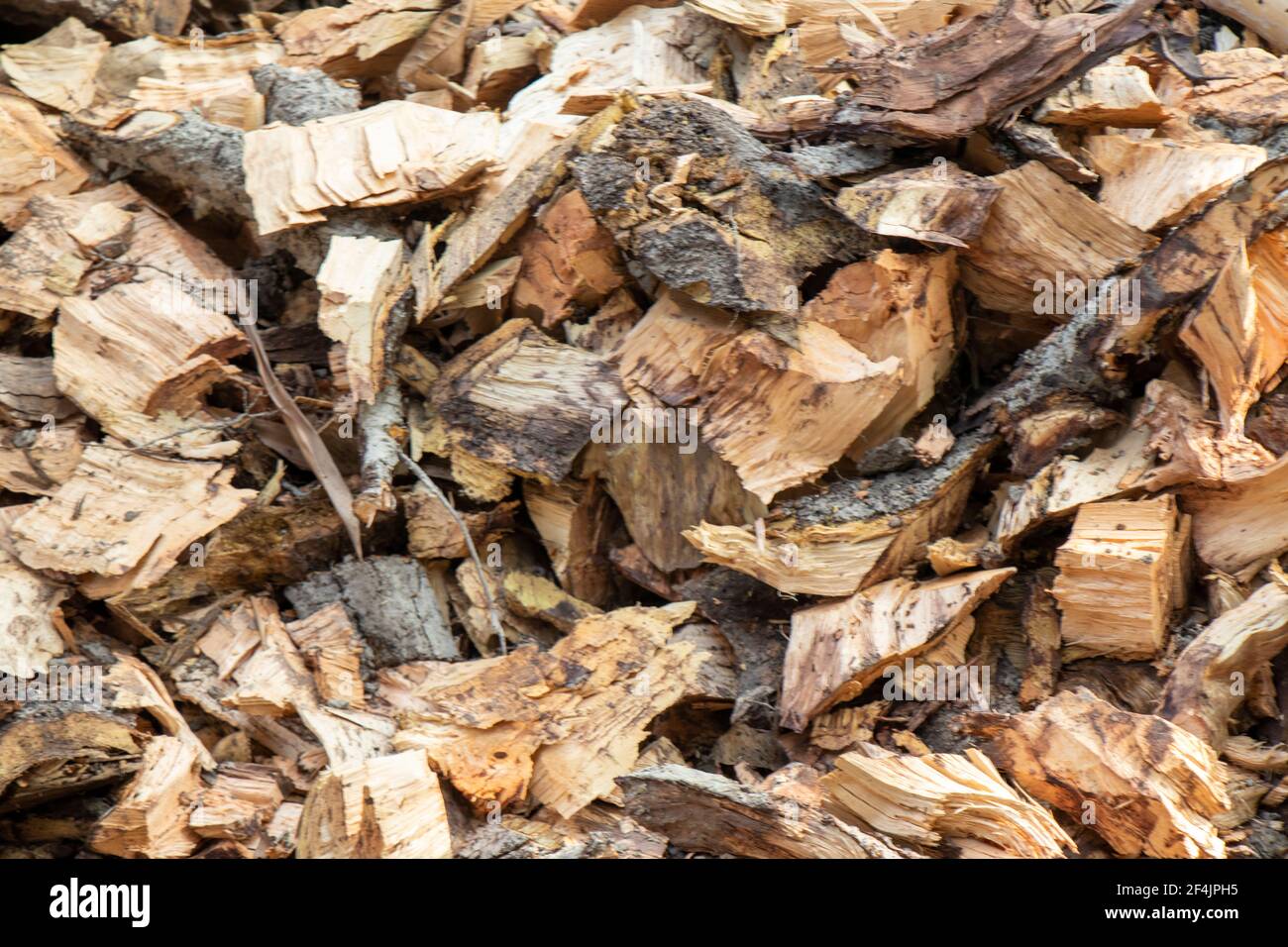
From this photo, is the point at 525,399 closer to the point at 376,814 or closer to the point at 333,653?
the point at 333,653

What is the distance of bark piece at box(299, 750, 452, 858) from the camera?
9.69ft

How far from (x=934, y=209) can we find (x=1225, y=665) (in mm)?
1433

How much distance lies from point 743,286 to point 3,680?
2.26m

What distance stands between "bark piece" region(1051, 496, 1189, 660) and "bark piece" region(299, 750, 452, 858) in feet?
5.55

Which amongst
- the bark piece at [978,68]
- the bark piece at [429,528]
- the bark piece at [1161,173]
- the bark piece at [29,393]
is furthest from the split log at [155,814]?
the bark piece at [1161,173]

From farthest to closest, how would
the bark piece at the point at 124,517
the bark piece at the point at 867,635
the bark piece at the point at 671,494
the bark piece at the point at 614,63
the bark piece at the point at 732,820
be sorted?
the bark piece at the point at 614,63 < the bark piece at the point at 671,494 < the bark piece at the point at 124,517 < the bark piece at the point at 867,635 < the bark piece at the point at 732,820

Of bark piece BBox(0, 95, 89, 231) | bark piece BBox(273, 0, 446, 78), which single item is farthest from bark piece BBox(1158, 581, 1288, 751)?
bark piece BBox(0, 95, 89, 231)

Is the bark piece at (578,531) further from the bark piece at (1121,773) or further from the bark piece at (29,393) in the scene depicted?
the bark piece at (29,393)

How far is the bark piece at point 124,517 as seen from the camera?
142 inches

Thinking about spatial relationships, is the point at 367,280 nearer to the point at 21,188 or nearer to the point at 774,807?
the point at 21,188

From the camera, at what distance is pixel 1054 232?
3678 mm

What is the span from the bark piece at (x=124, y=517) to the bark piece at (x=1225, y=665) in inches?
101

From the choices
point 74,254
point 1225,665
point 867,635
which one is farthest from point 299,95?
point 1225,665

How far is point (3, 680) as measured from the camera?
3.39 m
